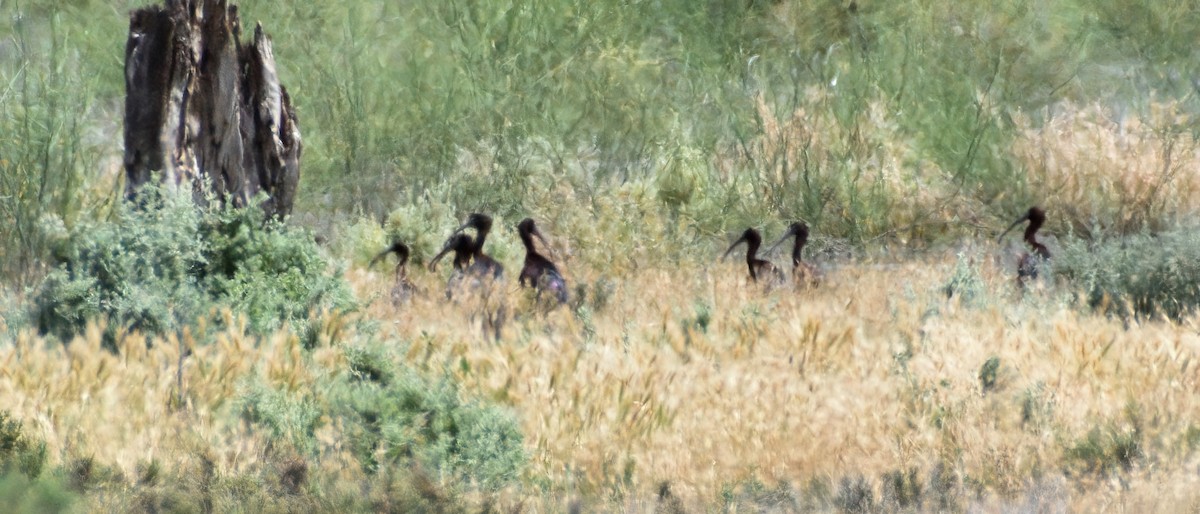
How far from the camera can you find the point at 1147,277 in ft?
33.1

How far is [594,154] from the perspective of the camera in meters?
16.3

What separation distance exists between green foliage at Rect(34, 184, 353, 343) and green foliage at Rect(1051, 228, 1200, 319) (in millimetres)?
5519

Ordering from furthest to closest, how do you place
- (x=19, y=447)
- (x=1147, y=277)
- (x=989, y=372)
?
(x=1147, y=277) < (x=989, y=372) < (x=19, y=447)

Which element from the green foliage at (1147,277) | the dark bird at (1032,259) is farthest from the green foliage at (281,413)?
the dark bird at (1032,259)

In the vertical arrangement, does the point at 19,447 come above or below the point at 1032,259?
below

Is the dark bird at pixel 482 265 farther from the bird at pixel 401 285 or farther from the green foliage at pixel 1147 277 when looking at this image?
the green foliage at pixel 1147 277

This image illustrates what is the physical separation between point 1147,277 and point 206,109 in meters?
6.79

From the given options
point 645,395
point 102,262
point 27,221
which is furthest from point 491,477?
point 27,221

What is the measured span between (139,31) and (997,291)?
6.11 metres

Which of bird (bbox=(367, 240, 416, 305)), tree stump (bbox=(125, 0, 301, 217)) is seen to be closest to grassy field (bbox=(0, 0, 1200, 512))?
bird (bbox=(367, 240, 416, 305))

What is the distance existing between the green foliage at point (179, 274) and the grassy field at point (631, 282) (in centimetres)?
2

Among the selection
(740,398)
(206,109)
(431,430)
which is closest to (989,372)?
(740,398)

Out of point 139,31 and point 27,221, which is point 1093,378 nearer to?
point 139,31

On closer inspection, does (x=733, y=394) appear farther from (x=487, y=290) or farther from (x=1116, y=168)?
(x=1116, y=168)
